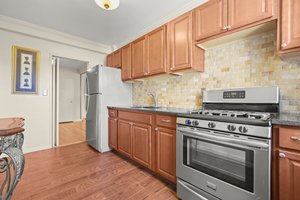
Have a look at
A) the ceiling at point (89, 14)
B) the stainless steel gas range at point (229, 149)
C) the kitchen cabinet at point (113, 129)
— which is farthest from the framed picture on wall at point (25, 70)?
the stainless steel gas range at point (229, 149)

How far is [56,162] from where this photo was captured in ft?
7.86

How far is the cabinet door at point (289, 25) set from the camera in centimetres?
111

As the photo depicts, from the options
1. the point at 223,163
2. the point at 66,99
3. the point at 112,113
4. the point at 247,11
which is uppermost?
the point at 247,11

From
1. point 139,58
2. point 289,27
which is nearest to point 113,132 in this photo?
point 139,58

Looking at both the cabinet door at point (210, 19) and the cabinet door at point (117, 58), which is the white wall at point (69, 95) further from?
the cabinet door at point (210, 19)

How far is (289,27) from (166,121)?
1.38 metres

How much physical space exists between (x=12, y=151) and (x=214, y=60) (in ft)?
7.13

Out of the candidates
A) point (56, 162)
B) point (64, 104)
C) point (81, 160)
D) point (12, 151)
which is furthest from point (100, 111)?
point (64, 104)

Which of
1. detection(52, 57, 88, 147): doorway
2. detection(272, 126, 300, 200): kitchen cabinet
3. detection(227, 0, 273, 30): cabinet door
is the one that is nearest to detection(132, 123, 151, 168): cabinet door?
detection(272, 126, 300, 200): kitchen cabinet

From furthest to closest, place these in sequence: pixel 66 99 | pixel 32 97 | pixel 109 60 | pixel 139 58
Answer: pixel 66 99
pixel 109 60
pixel 32 97
pixel 139 58

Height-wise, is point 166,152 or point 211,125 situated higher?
point 211,125

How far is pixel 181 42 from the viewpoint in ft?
6.39

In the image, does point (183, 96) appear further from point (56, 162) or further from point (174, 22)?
point (56, 162)

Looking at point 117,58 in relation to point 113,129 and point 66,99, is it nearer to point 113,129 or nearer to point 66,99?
point 113,129
